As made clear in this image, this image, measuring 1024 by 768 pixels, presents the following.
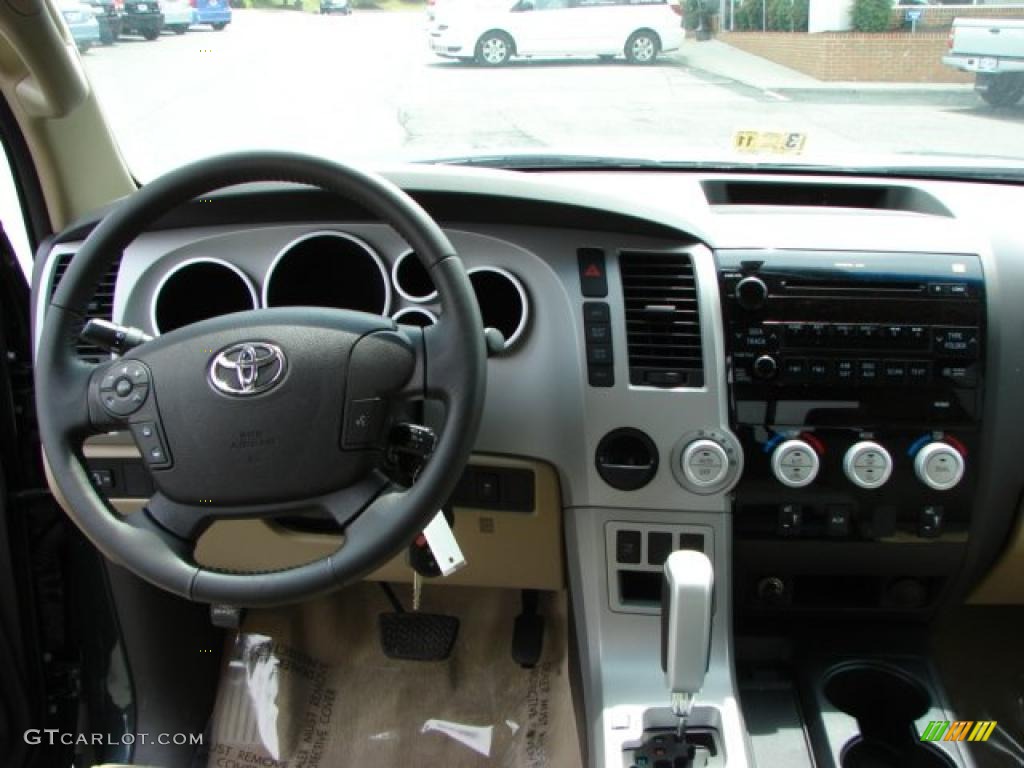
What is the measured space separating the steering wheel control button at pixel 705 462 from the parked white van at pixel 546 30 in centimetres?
99

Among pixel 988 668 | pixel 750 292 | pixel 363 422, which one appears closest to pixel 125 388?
pixel 363 422

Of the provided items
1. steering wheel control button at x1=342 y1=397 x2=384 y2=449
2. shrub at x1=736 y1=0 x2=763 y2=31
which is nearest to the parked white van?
shrub at x1=736 y1=0 x2=763 y2=31

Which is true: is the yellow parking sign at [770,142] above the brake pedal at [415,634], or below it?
above

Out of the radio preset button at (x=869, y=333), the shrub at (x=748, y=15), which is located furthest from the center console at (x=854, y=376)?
the shrub at (x=748, y=15)

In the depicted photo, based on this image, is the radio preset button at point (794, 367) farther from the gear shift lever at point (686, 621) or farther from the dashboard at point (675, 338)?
the gear shift lever at point (686, 621)

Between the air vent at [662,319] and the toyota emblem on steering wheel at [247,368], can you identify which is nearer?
the toyota emblem on steering wheel at [247,368]

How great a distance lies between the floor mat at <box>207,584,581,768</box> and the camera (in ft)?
7.54

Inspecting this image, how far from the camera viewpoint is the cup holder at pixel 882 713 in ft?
6.15

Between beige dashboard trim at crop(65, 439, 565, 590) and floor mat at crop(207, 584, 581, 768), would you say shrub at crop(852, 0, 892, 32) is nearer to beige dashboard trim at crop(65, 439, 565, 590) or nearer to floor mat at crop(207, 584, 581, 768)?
beige dashboard trim at crop(65, 439, 565, 590)

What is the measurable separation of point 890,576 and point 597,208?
990 millimetres

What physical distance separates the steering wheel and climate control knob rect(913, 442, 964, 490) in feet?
3.03

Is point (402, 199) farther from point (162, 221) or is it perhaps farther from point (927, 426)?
point (927, 426)

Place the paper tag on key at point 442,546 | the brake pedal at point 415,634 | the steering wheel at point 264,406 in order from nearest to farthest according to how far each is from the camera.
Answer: the steering wheel at point 264,406 → the paper tag on key at point 442,546 → the brake pedal at point 415,634

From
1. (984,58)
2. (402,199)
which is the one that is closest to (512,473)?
(402,199)
